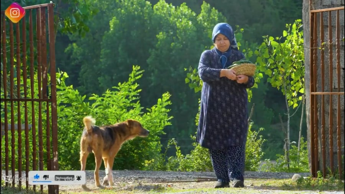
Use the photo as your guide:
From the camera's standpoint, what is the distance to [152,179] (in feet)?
35.9

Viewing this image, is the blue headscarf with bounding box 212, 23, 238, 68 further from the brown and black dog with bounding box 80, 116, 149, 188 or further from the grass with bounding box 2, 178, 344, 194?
the brown and black dog with bounding box 80, 116, 149, 188

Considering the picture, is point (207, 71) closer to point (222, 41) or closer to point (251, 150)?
point (222, 41)

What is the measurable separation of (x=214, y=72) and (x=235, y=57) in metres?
0.42

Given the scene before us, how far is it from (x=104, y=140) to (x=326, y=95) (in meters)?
2.69

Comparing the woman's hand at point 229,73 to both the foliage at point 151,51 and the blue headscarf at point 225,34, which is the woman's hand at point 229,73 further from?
the foliage at point 151,51

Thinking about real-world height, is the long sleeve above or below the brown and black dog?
above

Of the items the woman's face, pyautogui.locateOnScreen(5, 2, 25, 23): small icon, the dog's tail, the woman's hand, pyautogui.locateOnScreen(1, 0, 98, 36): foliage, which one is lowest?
the dog's tail

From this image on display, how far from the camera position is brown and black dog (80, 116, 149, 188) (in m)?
9.27

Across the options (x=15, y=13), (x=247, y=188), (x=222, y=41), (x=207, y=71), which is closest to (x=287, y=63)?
(x=222, y=41)

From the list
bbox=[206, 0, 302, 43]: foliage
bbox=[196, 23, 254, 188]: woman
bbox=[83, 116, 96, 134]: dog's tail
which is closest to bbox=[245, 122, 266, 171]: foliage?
bbox=[196, 23, 254, 188]: woman

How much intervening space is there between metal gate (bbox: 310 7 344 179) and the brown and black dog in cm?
222

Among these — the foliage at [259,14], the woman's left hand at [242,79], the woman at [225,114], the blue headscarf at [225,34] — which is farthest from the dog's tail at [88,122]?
the foliage at [259,14]

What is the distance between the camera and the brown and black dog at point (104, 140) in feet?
30.4

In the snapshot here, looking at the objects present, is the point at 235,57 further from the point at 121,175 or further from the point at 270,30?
the point at 270,30
